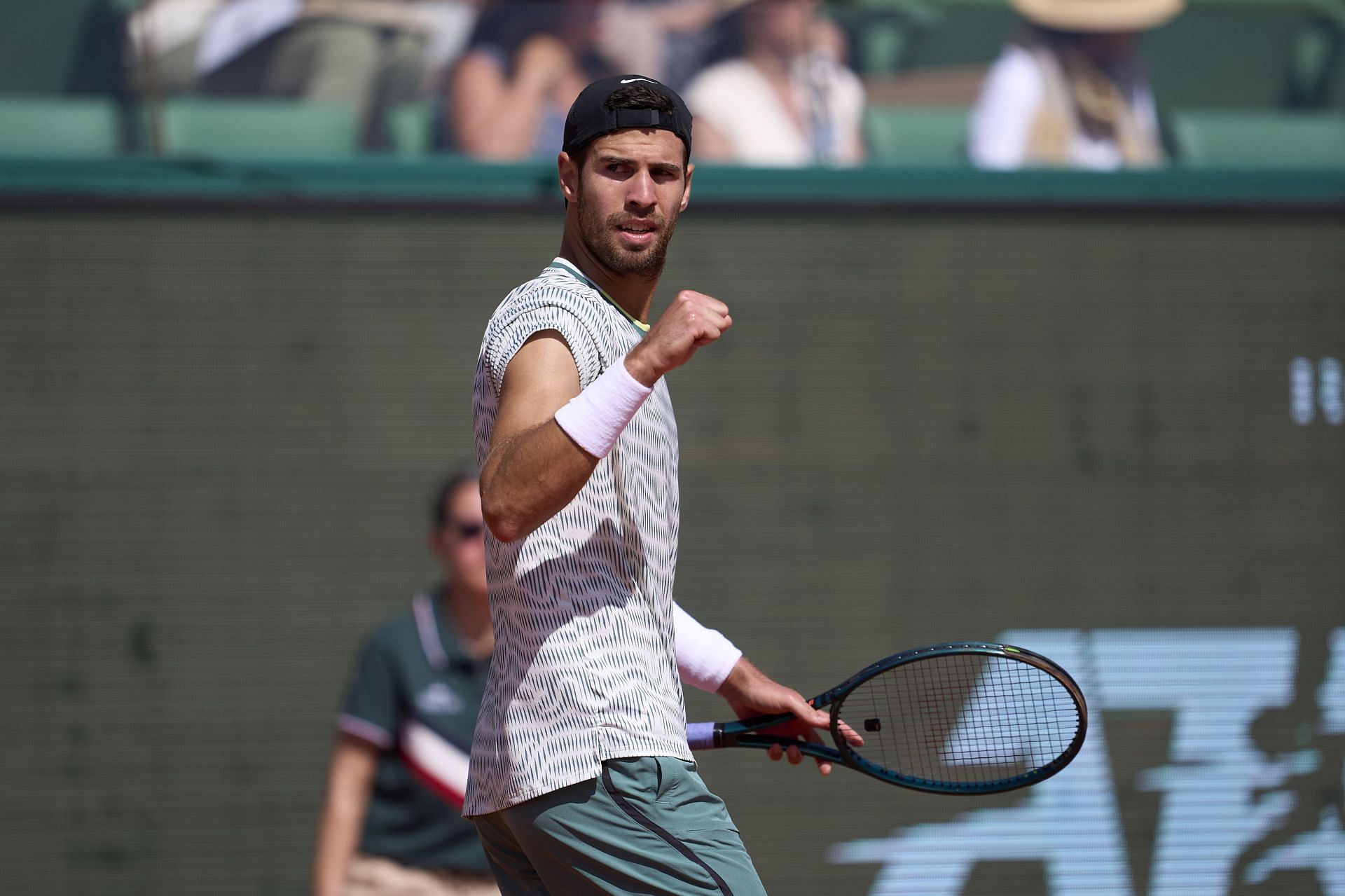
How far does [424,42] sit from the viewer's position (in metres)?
5.66

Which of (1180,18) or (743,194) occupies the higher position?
(1180,18)

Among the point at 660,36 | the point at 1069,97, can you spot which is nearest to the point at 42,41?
the point at 660,36

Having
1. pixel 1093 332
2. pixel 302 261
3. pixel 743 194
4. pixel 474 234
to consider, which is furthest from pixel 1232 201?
pixel 302 261

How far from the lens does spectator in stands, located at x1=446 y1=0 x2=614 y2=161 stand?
5.52 meters

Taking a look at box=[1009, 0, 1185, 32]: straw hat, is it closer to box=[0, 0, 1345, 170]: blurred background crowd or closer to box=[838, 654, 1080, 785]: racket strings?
box=[0, 0, 1345, 170]: blurred background crowd

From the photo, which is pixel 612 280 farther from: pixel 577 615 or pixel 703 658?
pixel 703 658

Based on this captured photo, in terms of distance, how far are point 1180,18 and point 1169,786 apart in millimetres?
2947

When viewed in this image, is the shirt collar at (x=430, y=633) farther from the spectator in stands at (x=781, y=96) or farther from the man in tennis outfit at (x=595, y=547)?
the spectator in stands at (x=781, y=96)

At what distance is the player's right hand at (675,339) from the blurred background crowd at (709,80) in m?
3.58

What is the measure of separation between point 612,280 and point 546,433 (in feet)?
1.31

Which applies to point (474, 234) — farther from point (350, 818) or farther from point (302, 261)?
point (350, 818)

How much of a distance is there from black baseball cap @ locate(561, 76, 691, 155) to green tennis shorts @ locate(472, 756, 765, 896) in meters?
0.92

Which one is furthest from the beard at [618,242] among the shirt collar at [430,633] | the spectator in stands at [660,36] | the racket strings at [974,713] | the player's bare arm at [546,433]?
the spectator in stands at [660,36]

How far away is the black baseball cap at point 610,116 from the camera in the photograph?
2275 mm
